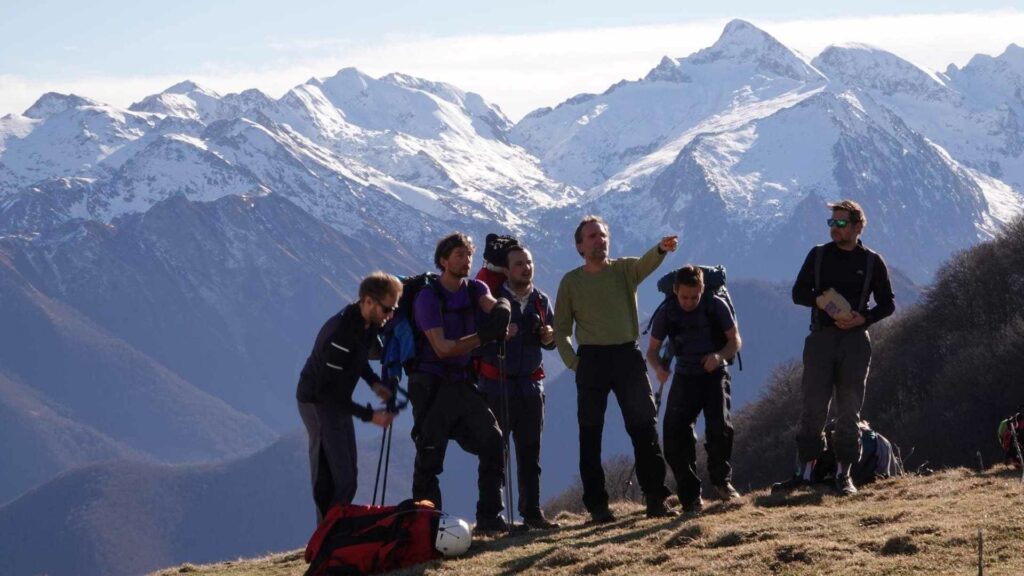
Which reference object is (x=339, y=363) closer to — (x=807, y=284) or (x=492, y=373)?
(x=492, y=373)

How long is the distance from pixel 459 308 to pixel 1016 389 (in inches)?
1722

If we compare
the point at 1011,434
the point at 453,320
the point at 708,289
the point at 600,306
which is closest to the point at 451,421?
the point at 453,320

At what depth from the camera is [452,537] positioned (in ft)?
44.1

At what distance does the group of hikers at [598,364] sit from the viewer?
14.2 meters

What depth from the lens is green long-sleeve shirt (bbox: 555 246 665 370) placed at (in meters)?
14.6

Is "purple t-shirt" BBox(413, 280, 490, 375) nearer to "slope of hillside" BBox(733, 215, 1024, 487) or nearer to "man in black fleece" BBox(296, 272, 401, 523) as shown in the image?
"man in black fleece" BBox(296, 272, 401, 523)

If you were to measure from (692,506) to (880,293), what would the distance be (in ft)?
8.55

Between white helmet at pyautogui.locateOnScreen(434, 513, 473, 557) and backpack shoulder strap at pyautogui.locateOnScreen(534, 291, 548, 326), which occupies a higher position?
backpack shoulder strap at pyautogui.locateOnScreen(534, 291, 548, 326)

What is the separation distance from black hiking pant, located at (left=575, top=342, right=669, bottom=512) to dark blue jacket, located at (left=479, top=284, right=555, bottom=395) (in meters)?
0.71

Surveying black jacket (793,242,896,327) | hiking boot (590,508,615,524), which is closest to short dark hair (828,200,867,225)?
black jacket (793,242,896,327)

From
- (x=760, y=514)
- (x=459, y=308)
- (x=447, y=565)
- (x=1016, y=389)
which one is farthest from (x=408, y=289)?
(x=1016, y=389)

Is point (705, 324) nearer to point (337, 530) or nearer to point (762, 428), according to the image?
point (337, 530)

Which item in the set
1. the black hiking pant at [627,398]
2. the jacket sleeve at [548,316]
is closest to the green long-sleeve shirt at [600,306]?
the black hiking pant at [627,398]

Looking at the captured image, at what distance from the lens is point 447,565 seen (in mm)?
13117
